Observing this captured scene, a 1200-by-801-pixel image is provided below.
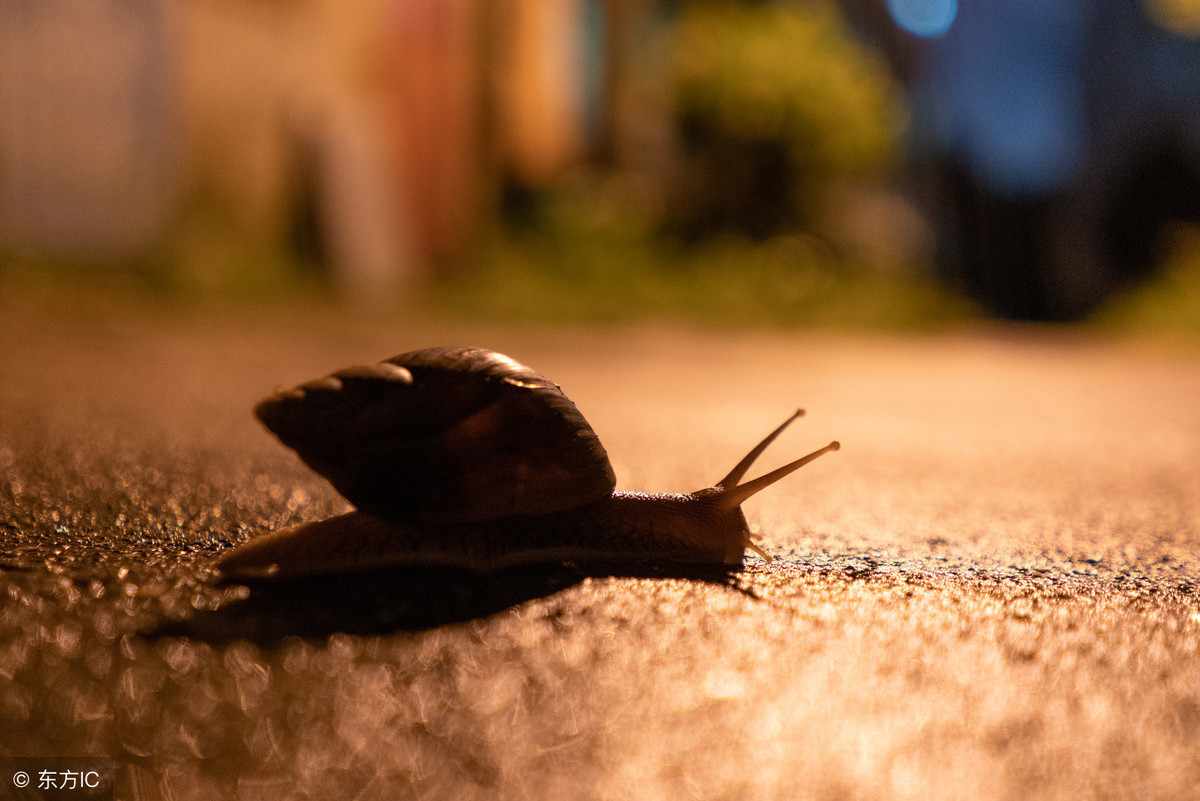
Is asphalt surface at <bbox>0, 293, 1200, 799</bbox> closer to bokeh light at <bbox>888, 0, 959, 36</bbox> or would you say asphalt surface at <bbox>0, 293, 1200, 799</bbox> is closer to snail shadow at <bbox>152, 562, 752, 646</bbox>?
snail shadow at <bbox>152, 562, 752, 646</bbox>

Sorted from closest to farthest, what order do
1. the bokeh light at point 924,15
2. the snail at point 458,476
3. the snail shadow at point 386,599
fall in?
1. the snail shadow at point 386,599
2. the snail at point 458,476
3. the bokeh light at point 924,15

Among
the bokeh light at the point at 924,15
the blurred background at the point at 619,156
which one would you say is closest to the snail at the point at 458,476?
the blurred background at the point at 619,156

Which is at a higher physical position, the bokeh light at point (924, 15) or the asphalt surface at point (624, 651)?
the bokeh light at point (924, 15)

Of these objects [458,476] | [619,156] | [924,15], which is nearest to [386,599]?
[458,476]

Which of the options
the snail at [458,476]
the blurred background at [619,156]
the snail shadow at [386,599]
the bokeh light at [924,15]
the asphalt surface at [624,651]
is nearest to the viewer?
the asphalt surface at [624,651]

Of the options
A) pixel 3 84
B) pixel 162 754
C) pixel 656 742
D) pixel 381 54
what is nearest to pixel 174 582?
pixel 162 754

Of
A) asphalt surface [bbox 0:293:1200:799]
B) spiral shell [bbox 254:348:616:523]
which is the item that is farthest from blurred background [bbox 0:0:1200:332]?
spiral shell [bbox 254:348:616:523]

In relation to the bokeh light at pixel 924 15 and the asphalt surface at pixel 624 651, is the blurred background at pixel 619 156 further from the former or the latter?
the asphalt surface at pixel 624 651
